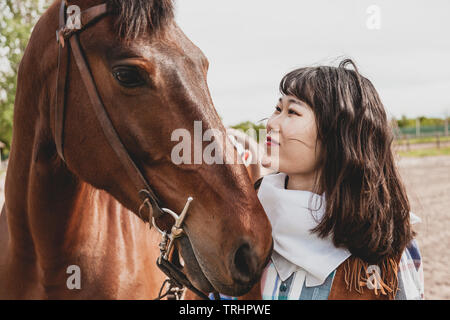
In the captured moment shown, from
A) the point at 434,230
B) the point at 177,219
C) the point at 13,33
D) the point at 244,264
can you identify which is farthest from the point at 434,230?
the point at 13,33

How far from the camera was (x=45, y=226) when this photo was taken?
1838mm

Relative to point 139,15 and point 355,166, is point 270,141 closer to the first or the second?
point 355,166

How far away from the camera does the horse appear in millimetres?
1372

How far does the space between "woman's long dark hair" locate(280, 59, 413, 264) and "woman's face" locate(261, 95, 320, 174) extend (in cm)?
→ 4

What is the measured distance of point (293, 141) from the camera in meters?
1.62

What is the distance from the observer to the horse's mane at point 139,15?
1.42 metres

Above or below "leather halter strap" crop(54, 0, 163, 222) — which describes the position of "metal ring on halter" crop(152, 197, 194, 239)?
below

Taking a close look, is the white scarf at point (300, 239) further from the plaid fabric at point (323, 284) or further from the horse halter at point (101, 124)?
the horse halter at point (101, 124)

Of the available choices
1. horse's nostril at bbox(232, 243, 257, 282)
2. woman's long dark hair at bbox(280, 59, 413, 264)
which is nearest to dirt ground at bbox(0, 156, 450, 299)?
woman's long dark hair at bbox(280, 59, 413, 264)

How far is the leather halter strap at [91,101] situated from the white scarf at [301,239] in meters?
0.54

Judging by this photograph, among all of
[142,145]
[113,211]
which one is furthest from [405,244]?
[113,211]

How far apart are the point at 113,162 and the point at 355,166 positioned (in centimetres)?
107

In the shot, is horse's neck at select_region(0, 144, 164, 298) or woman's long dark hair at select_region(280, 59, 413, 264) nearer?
woman's long dark hair at select_region(280, 59, 413, 264)

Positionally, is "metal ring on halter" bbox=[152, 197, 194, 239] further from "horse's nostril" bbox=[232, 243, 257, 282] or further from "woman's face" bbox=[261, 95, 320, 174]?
"woman's face" bbox=[261, 95, 320, 174]
